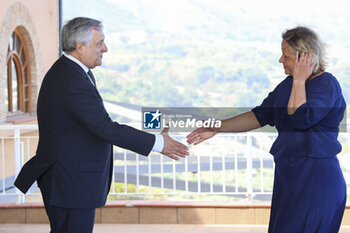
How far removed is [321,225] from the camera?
7.27ft

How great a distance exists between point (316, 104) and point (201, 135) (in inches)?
33.1

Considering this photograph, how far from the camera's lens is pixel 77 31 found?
7.39 feet

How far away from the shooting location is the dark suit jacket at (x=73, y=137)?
7.23ft

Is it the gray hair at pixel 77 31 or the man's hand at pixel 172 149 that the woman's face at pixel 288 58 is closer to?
the man's hand at pixel 172 149

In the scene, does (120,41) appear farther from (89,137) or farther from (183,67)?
(89,137)

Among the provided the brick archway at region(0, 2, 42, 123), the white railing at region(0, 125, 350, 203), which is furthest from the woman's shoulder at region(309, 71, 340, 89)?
the brick archway at region(0, 2, 42, 123)

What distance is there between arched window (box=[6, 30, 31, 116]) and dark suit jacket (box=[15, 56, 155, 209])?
6.43 meters

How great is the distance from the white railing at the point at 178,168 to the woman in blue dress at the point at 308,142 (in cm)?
183

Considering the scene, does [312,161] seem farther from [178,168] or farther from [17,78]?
[178,168]

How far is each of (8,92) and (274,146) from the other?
7046mm

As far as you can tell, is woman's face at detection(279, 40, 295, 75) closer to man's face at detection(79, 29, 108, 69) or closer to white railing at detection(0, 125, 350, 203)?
man's face at detection(79, 29, 108, 69)

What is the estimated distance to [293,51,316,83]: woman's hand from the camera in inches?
83.7

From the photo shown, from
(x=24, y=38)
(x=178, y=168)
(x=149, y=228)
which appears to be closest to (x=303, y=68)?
→ (x=149, y=228)

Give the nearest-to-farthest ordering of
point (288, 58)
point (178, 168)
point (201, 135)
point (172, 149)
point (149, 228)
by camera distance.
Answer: point (288, 58)
point (172, 149)
point (201, 135)
point (149, 228)
point (178, 168)
